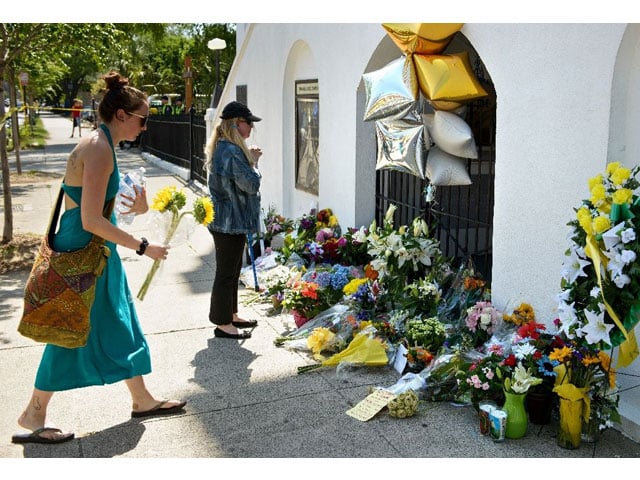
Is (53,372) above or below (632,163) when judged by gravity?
below

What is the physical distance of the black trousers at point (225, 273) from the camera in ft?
17.9

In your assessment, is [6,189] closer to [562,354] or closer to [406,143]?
[406,143]

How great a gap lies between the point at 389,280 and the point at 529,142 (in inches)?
61.6

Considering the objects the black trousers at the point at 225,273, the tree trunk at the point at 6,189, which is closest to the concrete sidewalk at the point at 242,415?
the black trousers at the point at 225,273

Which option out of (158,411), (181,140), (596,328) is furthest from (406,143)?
(181,140)

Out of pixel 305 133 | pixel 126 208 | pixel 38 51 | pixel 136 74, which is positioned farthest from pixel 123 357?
pixel 136 74

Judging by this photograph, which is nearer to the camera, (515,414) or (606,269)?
(606,269)

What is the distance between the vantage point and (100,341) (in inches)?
150

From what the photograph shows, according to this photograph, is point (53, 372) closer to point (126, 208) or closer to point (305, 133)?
point (126, 208)

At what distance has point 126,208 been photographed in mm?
3887

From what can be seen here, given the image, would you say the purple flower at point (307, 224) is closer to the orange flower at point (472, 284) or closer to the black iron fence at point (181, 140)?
the orange flower at point (472, 284)

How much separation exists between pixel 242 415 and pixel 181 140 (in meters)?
14.4

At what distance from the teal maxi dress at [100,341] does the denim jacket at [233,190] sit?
1542mm

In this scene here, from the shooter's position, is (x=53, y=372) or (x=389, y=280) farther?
(x=389, y=280)
